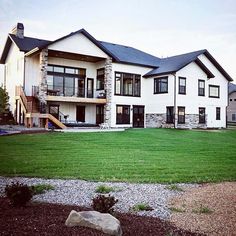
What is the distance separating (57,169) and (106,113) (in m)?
16.4

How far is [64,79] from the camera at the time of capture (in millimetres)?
24812

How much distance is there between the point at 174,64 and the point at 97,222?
23.8 m

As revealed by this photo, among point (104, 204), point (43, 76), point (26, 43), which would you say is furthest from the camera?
point (26, 43)

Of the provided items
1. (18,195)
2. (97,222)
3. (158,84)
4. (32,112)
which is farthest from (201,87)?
(97,222)

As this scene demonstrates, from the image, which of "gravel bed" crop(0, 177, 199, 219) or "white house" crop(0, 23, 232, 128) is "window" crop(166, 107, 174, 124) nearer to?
"white house" crop(0, 23, 232, 128)

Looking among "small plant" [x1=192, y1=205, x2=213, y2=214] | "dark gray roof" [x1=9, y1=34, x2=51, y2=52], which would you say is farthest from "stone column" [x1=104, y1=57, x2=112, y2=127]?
"small plant" [x1=192, y1=205, x2=213, y2=214]

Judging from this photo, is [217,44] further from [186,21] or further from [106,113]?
[106,113]

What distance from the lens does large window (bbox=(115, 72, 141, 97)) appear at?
25.4 metres

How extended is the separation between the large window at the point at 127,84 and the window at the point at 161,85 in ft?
4.81

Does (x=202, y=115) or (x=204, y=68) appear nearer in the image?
(x=204, y=68)

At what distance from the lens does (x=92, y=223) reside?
3797 mm

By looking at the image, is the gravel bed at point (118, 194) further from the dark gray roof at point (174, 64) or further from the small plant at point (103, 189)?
the dark gray roof at point (174, 64)

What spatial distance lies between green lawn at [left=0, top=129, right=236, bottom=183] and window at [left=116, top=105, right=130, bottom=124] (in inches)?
458

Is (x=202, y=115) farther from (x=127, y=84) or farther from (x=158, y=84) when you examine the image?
(x=127, y=84)
